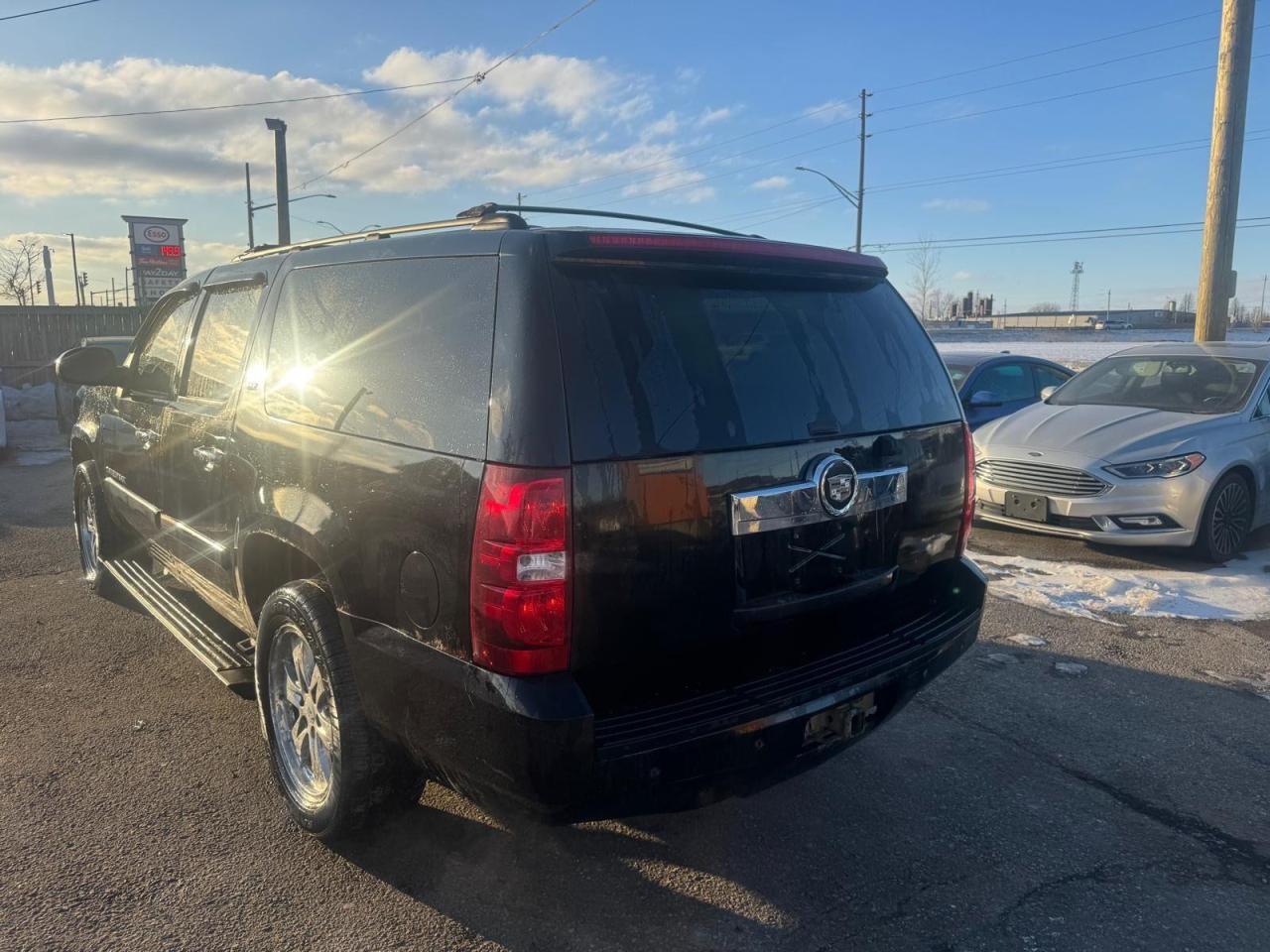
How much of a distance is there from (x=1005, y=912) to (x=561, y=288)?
2.24m

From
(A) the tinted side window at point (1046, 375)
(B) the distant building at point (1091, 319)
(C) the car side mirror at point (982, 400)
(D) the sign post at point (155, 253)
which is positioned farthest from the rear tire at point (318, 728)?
(B) the distant building at point (1091, 319)

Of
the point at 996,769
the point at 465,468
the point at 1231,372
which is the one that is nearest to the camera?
the point at 465,468

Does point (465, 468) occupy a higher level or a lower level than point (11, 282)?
lower

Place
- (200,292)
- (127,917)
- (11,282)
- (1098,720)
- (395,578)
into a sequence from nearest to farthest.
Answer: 1. (395,578)
2. (127,917)
3. (1098,720)
4. (200,292)
5. (11,282)

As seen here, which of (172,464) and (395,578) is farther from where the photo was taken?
(172,464)

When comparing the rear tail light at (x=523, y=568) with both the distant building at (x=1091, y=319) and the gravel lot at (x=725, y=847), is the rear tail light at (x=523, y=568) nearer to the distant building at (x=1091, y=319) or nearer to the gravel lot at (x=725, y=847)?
the gravel lot at (x=725, y=847)

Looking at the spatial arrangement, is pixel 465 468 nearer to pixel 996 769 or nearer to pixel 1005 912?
pixel 1005 912

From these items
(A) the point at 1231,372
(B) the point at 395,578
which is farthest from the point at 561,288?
(A) the point at 1231,372

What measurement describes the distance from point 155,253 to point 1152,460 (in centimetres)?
2967

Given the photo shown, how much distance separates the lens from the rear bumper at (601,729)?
2.22 m

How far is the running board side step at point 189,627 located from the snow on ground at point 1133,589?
14.7ft

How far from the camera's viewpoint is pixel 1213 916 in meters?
2.70

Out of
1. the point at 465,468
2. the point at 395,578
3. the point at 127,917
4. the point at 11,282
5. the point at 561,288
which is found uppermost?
the point at 11,282

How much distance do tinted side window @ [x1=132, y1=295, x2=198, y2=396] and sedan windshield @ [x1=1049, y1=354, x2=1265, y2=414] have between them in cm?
696
